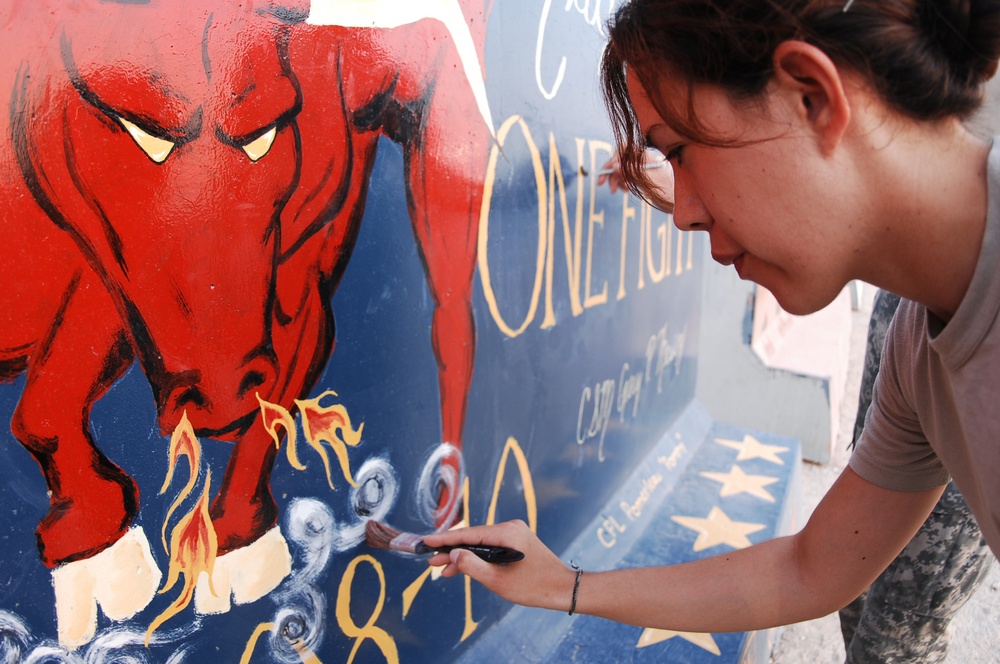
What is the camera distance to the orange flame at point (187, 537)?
3.80 feet

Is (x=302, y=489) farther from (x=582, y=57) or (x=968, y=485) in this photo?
(x=582, y=57)

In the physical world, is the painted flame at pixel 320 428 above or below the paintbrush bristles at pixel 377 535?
above

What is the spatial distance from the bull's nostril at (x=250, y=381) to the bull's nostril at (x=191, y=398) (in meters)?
0.07

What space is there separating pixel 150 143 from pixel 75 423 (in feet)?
1.29

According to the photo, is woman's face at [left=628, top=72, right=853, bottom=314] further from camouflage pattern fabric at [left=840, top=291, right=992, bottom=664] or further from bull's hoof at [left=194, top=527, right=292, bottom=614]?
camouflage pattern fabric at [left=840, top=291, right=992, bottom=664]

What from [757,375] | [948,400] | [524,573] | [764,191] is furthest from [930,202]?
[757,375]

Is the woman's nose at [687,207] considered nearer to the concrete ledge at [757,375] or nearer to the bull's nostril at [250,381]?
the bull's nostril at [250,381]

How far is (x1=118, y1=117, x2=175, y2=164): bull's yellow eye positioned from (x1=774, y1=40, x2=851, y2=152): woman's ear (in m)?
0.81

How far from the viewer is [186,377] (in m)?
1.16

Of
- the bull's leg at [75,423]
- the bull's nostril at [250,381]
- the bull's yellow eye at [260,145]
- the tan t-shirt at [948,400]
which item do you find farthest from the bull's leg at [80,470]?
the tan t-shirt at [948,400]

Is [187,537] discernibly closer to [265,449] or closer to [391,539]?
[265,449]

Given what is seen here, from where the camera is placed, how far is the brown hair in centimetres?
82

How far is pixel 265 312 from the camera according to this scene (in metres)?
1.28

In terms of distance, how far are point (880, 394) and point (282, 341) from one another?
100 centimetres
